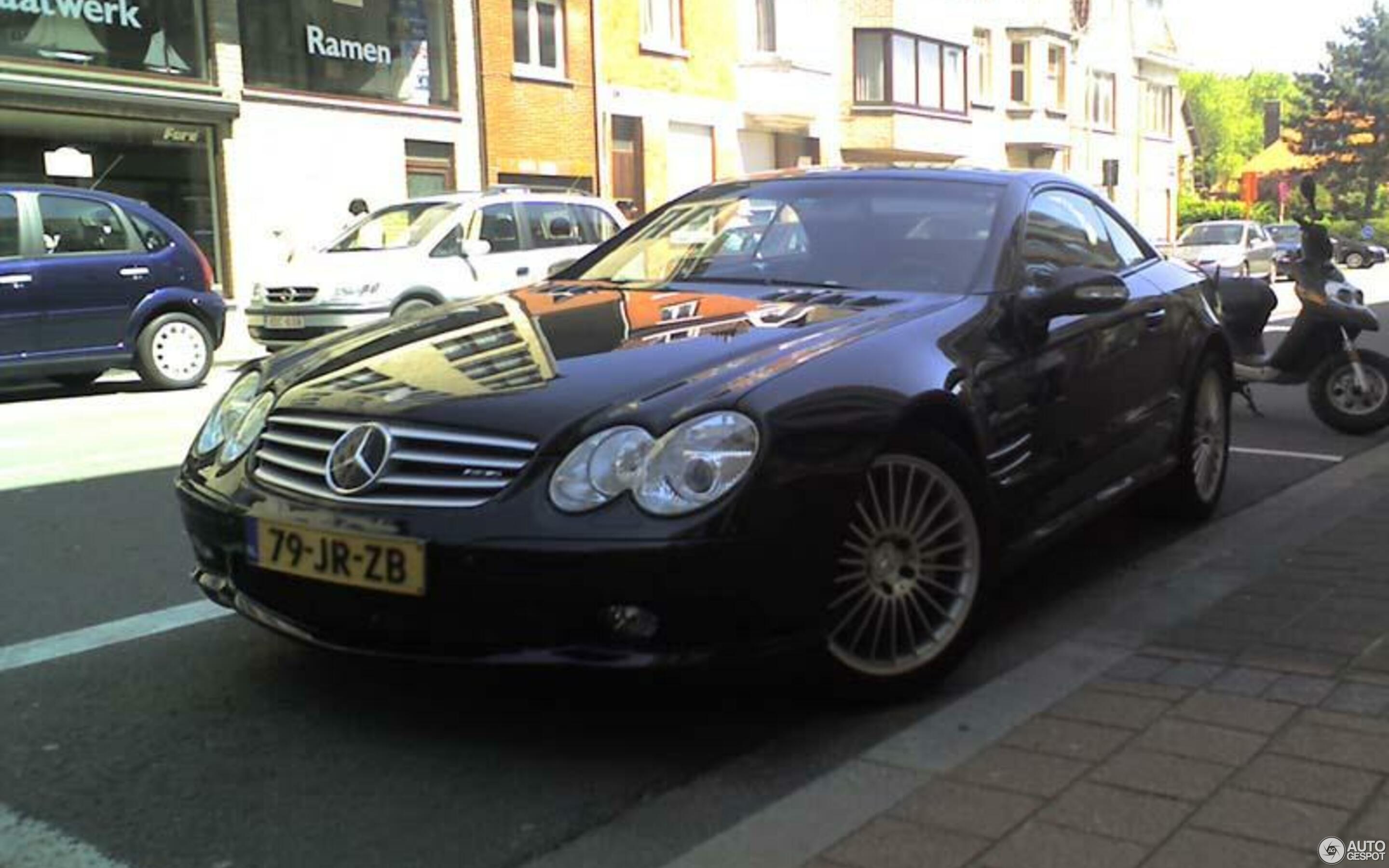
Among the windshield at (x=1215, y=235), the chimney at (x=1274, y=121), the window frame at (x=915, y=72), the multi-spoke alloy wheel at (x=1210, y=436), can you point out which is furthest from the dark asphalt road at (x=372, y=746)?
the chimney at (x=1274, y=121)

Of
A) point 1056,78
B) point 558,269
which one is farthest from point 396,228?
point 1056,78

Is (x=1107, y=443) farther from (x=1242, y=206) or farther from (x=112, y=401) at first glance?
(x=1242, y=206)

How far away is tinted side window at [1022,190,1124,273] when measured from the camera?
14.8 feet

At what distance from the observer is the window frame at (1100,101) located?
42.4 metres

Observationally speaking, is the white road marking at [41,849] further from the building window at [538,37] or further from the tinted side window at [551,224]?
the building window at [538,37]

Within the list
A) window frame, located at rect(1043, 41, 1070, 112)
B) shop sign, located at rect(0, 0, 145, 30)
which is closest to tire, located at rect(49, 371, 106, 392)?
shop sign, located at rect(0, 0, 145, 30)

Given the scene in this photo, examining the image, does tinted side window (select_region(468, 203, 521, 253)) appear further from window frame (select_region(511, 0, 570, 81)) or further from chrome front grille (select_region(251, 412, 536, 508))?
chrome front grille (select_region(251, 412, 536, 508))

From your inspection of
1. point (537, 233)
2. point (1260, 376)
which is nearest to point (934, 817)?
point (1260, 376)

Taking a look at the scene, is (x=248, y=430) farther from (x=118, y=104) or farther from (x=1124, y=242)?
(x=118, y=104)

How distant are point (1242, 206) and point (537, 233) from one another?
55.0 m

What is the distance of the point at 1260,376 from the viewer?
8.45 m

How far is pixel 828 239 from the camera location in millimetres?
4504

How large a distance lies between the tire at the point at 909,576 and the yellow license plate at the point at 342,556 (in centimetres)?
102

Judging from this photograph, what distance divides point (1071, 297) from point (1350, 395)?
5185mm
